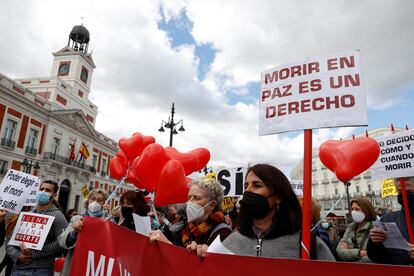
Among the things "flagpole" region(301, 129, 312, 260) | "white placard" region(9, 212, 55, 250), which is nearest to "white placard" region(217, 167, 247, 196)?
"white placard" region(9, 212, 55, 250)

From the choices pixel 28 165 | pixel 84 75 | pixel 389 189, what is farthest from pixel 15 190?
pixel 84 75

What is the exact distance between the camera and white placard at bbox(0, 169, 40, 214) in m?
3.96

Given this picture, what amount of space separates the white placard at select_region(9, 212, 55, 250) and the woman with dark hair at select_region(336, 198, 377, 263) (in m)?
3.33

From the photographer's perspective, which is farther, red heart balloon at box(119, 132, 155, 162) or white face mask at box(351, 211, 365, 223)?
red heart balloon at box(119, 132, 155, 162)

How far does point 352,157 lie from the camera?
2779 millimetres

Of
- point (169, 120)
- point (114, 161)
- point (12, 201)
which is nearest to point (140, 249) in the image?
point (12, 201)

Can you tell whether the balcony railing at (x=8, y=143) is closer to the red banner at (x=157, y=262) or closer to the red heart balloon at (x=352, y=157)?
the red banner at (x=157, y=262)

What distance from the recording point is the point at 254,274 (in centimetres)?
146

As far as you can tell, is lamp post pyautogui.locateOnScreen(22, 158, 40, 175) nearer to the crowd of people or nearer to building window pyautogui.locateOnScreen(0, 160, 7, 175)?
building window pyautogui.locateOnScreen(0, 160, 7, 175)

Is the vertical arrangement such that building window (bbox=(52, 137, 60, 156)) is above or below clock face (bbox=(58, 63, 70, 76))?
below

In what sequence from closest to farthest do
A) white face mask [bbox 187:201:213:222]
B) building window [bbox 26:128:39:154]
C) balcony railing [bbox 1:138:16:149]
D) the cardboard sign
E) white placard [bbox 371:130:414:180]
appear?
white face mask [bbox 187:201:213:222] < white placard [bbox 371:130:414:180] < the cardboard sign < balcony railing [bbox 1:138:16:149] < building window [bbox 26:128:39:154]

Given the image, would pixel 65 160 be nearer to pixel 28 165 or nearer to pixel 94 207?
pixel 28 165

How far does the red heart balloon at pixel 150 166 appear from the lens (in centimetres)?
395

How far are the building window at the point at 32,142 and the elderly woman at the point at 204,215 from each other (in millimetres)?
29814
